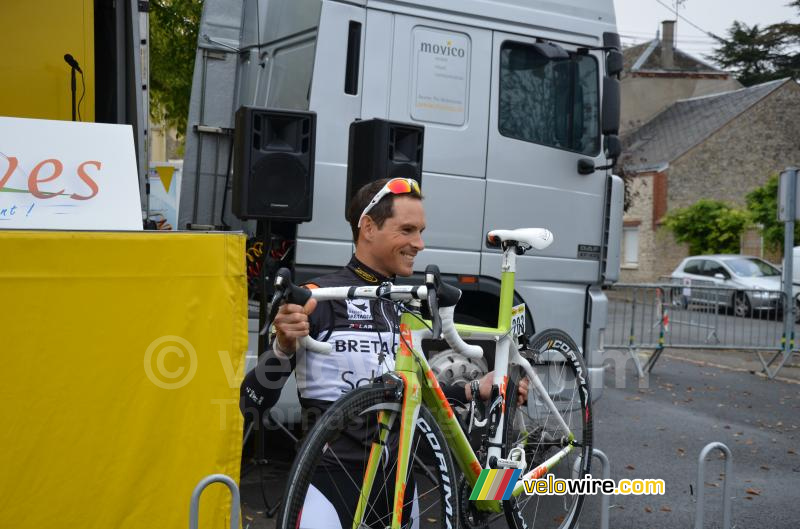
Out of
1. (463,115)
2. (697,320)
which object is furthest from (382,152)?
(697,320)

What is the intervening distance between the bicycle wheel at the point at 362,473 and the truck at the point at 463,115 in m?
2.89

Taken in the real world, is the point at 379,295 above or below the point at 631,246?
below

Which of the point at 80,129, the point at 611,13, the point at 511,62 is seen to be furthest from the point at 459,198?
the point at 80,129

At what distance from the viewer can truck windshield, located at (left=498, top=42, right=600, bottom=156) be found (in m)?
6.39

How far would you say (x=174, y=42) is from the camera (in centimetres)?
1249

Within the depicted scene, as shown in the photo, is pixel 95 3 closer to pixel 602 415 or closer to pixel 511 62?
pixel 511 62

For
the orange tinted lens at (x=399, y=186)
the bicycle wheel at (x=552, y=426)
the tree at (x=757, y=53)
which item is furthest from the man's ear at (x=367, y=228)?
the tree at (x=757, y=53)

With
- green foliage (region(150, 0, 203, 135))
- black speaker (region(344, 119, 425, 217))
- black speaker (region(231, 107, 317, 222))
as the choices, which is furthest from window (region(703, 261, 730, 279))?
black speaker (region(231, 107, 317, 222))

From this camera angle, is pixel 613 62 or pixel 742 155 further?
pixel 742 155

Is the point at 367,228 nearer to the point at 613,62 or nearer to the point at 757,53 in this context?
the point at 613,62

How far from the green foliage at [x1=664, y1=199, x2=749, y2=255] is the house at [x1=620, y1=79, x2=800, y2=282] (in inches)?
105

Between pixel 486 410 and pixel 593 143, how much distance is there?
3.58 m

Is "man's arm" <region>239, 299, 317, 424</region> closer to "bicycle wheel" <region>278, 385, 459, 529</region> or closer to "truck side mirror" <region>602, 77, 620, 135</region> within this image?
"bicycle wheel" <region>278, 385, 459, 529</region>

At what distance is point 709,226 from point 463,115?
93.6ft
